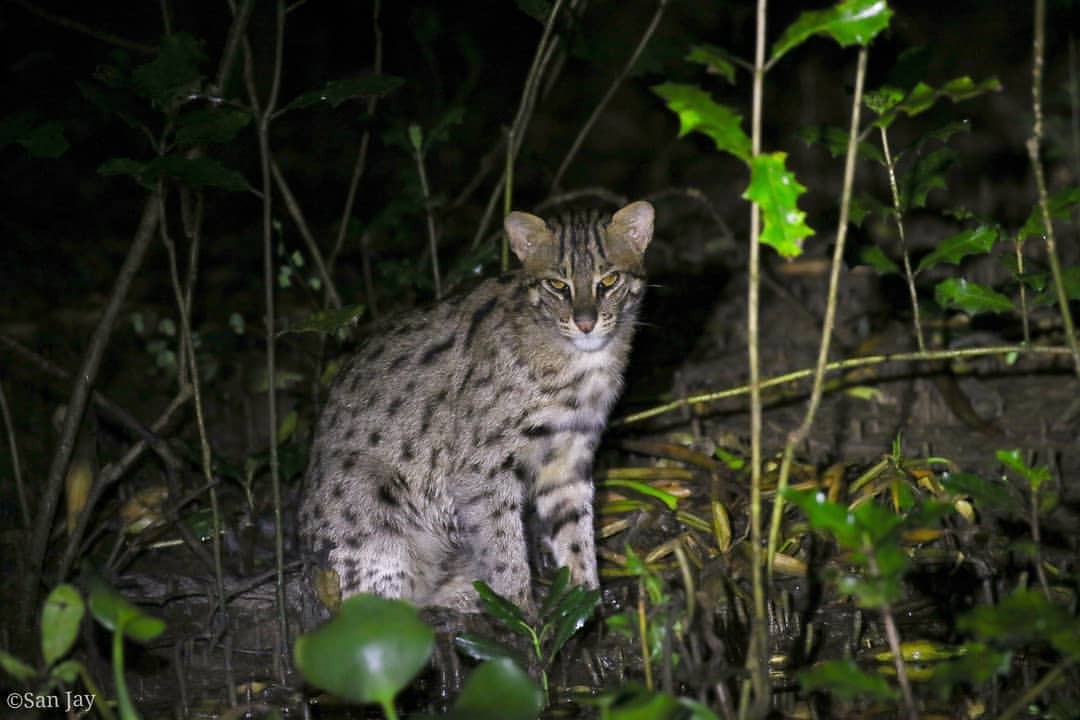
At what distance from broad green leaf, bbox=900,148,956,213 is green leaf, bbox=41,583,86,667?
3937 mm

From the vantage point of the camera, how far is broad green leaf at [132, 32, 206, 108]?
538cm

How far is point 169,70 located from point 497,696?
2.68 meters

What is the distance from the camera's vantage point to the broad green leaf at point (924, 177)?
6.45 meters

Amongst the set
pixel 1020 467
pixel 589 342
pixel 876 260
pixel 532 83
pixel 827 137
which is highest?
pixel 532 83

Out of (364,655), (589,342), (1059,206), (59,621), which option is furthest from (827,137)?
(59,621)

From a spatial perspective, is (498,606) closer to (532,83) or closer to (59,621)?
(59,621)

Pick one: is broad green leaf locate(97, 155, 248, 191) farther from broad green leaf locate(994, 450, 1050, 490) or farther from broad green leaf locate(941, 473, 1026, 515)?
broad green leaf locate(994, 450, 1050, 490)

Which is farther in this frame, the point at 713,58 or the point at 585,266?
the point at 585,266

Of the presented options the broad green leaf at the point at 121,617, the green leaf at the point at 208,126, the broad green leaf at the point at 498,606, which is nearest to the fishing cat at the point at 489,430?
the broad green leaf at the point at 498,606

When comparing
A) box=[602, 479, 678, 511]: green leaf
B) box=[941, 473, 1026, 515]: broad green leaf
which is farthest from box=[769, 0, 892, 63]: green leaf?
box=[602, 479, 678, 511]: green leaf

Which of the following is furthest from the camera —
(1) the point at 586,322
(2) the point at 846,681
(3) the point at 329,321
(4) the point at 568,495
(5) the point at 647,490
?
(5) the point at 647,490

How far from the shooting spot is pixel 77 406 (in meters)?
6.19

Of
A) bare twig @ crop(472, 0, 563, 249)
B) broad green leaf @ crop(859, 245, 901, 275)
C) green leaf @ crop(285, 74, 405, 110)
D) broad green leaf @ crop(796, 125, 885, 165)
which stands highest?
bare twig @ crop(472, 0, 563, 249)

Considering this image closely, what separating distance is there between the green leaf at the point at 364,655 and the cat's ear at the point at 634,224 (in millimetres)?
Answer: 2788
